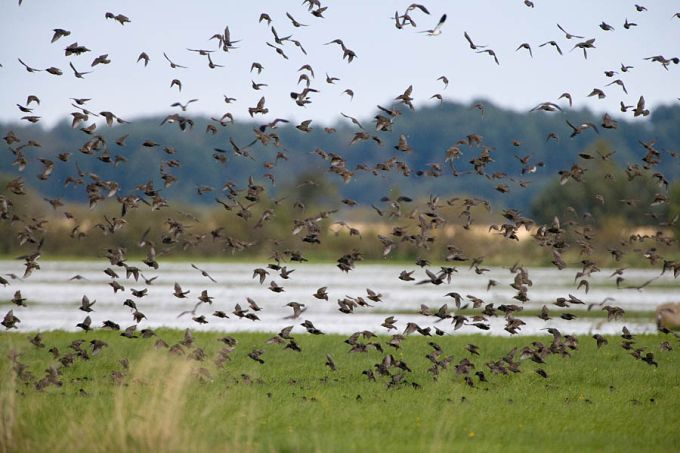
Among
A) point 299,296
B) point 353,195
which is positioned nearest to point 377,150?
point 353,195

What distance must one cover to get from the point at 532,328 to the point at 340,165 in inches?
602

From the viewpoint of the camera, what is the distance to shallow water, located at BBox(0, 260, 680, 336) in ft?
113

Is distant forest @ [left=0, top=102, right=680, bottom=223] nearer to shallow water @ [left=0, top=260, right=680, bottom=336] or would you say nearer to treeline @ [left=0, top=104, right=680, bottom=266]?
treeline @ [left=0, top=104, right=680, bottom=266]

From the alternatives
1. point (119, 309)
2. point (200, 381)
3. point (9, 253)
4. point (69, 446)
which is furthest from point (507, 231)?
point (9, 253)

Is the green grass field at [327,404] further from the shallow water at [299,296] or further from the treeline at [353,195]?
the shallow water at [299,296]

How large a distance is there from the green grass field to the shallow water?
3661 millimetres

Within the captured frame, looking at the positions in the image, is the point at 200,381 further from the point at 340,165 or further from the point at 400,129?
the point at 400,129

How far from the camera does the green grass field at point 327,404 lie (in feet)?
51.7

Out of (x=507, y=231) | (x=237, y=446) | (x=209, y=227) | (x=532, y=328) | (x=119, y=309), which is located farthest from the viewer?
(x=209, y=227)

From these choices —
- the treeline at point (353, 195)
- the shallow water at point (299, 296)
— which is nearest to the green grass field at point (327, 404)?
the treeline at point (353, 195)

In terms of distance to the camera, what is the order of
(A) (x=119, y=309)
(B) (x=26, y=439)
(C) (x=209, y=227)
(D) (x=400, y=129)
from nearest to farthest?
(B) (x=26, y=439) → (A) (x=119, y=309) → (C) (x=209, y=227) → (D) (x=400, y=129)

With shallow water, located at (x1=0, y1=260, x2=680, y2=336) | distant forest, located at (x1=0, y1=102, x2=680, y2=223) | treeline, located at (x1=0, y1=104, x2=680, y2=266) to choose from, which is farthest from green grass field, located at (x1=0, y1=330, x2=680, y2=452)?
distant forest, located at (x1=0, y1=102, x2=680, y2=223)

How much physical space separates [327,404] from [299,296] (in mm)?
27949

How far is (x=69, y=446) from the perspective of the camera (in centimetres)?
1531
